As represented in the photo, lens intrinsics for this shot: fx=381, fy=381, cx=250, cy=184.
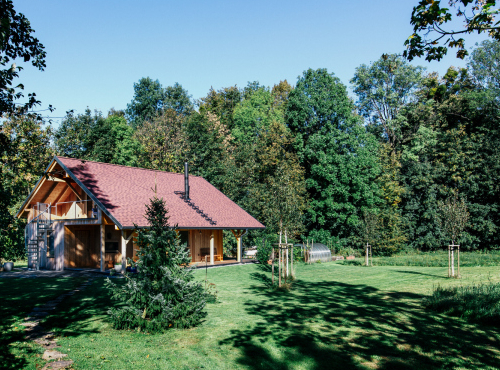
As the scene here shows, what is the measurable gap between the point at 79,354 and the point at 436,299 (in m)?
9.92

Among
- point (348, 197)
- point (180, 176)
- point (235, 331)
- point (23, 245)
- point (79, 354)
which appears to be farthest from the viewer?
point (348, 197)

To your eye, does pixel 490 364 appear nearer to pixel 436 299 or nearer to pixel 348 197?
pixel 436 299

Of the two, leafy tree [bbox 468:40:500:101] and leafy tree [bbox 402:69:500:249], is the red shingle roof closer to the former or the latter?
leafy tree [bbox 402:69:500:249]

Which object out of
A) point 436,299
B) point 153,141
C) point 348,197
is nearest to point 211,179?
point 153,141

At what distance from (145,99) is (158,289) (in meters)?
63.1

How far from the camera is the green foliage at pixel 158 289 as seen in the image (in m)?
9.34

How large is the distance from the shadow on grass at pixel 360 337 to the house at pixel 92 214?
11921 millimetres

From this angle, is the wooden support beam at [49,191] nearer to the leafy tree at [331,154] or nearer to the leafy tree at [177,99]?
the leafy tree at [331,154]

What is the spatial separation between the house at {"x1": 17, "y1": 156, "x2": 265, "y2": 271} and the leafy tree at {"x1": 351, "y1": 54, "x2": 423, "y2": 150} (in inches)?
1152

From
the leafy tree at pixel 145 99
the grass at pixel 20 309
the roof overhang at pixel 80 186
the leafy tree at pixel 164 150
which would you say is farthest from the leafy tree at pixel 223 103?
the grass at pixel 20 309

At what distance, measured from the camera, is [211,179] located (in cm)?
4019

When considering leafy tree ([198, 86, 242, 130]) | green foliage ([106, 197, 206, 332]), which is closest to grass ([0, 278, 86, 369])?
green foliage ([106, 197, 206, 332])

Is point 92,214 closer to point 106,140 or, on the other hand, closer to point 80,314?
point 80,314

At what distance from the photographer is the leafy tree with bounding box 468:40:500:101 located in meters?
39.8
